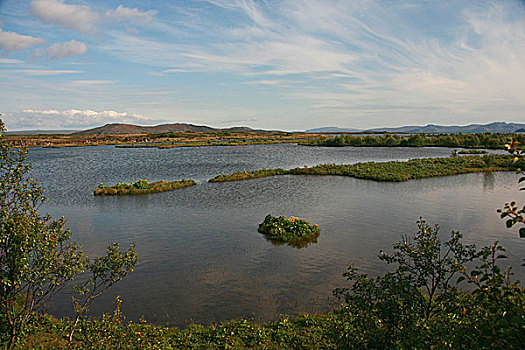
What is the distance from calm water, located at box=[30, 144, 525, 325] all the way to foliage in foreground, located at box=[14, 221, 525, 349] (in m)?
1.67

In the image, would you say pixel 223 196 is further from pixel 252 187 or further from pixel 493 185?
pixel 493 185

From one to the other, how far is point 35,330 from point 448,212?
30.5 m

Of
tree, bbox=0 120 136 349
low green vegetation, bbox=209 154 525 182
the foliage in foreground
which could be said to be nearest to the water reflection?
low green vegetation, bbox=209 154 525 182

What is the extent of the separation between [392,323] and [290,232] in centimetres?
1552

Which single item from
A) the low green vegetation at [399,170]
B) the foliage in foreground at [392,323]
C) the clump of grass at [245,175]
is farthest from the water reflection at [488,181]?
the foliage in foreground at [392,323]

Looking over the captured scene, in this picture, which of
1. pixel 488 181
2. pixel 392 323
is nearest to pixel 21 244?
pixel 392 323

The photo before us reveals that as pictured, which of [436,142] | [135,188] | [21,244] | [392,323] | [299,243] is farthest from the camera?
[436,142]

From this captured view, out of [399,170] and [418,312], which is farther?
[399,170]

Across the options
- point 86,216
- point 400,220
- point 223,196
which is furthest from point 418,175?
point 86,216

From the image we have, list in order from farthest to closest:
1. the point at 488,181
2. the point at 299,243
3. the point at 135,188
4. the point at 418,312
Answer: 1. the point at 488,181
2. the point at 135,188
3. the point at 299,243
4. the point at 418,312

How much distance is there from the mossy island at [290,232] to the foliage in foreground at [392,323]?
9.39 meters

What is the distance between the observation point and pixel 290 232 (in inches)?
926

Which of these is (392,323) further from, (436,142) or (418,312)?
(436,142)

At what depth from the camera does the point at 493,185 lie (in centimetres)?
4272
